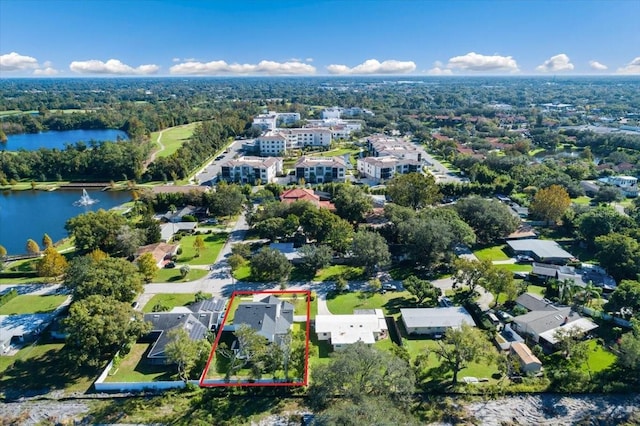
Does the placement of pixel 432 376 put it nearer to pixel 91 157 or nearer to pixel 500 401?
pixel 500 401

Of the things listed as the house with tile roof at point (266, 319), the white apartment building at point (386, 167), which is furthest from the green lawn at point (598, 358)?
the white apartment building at point (386, 167)

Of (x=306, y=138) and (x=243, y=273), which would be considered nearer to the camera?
Result: (x=243, y=273)

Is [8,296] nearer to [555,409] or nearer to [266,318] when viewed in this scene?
[266,318]

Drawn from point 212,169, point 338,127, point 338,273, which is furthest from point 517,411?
point 338,127

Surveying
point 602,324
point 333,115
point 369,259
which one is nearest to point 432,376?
point 369,259

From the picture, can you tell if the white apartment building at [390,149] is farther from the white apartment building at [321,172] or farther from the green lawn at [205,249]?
the green lawn at [205,249]

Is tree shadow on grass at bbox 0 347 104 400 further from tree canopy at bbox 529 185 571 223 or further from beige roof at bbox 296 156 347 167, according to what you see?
beige roof at bbox 296 156 347 167

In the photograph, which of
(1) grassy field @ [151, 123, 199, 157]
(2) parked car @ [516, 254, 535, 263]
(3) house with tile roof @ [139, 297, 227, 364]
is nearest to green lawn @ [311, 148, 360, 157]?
(1) grassy field @ [151, 123, 199, 157]
